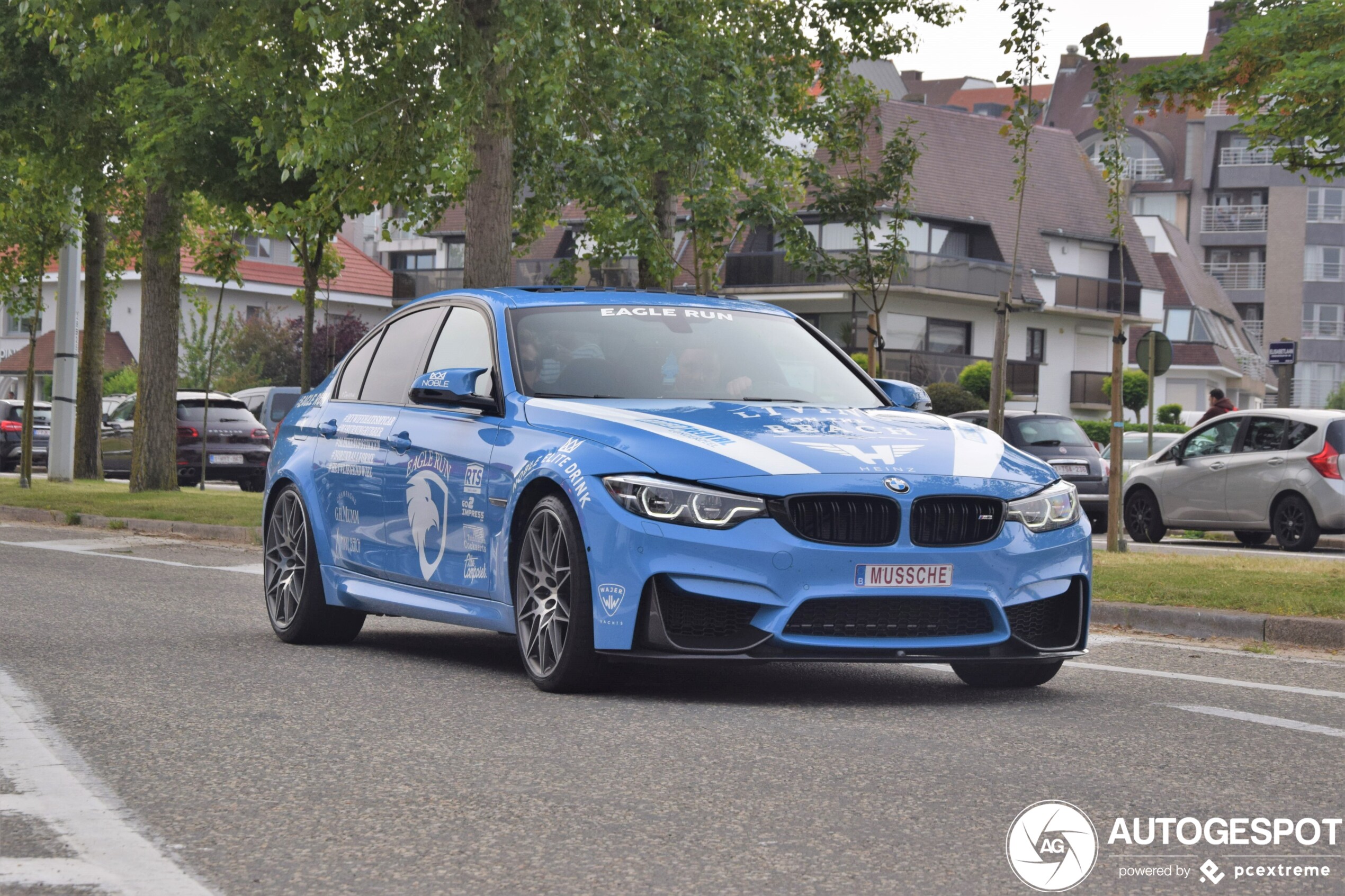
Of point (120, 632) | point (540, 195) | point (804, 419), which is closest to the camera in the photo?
point (804, 419)

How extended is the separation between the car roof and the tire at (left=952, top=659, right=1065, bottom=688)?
1879 mm

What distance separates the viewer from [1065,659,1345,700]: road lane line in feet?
26.1

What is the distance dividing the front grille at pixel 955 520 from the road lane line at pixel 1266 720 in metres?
1.04

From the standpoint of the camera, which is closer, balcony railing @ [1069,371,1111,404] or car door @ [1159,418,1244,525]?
car door @ [1159,418,1244,525]

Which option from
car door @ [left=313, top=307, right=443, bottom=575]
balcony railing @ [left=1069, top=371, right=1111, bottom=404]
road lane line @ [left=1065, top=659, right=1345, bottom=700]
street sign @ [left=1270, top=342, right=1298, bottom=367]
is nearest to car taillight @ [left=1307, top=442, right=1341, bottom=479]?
street sign @ [left=1270, top=342, right=1298, bottom=367]

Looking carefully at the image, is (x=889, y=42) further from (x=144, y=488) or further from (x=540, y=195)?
(x=144, y=488)

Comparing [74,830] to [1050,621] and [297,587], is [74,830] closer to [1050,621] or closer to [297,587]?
[1050,621]

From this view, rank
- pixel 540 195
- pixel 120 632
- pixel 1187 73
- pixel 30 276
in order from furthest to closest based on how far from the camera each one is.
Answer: pixel 30 276 < pixel 540 195 < pixel 1187 73 < pixel 120 632

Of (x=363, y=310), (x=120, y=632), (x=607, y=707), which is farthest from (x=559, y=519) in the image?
(x=363, y=310)

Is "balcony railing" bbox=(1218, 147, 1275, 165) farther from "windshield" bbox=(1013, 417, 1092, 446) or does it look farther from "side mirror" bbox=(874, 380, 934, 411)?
"side mirror" bbox=(874, 380, 934, 411)

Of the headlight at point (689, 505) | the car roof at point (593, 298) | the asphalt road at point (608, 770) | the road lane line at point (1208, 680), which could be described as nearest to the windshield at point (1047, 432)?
the asphalt road at point (608, 770)

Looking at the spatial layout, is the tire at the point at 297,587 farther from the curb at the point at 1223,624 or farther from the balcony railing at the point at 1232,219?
the balcony railing at the point at 1232,219

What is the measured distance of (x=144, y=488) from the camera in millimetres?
25969

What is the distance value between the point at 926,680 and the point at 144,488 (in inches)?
775
